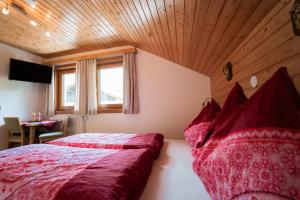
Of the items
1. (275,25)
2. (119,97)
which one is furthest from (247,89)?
(119,97)

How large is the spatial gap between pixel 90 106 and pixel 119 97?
68cm

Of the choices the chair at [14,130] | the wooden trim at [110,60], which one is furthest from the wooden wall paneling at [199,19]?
the chair at [14,130]

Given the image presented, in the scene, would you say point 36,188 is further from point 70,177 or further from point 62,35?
point 62,35

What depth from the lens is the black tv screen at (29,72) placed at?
3.37 meters

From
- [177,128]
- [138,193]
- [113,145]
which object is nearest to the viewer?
[138,193]

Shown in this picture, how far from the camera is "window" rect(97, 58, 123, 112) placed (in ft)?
11.9

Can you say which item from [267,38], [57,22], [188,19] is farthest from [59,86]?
[267,38]

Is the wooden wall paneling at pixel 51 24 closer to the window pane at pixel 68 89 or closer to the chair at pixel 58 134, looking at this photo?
the window pane at pixel 68 89

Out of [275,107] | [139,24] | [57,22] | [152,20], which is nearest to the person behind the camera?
[275,107]

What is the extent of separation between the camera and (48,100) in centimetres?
402

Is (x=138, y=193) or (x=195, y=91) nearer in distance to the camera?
(x=138, y=193)

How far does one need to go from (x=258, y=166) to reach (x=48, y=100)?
4.52 m

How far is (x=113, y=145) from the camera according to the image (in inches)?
69.9

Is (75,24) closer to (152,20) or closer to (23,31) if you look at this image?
(23,31)
